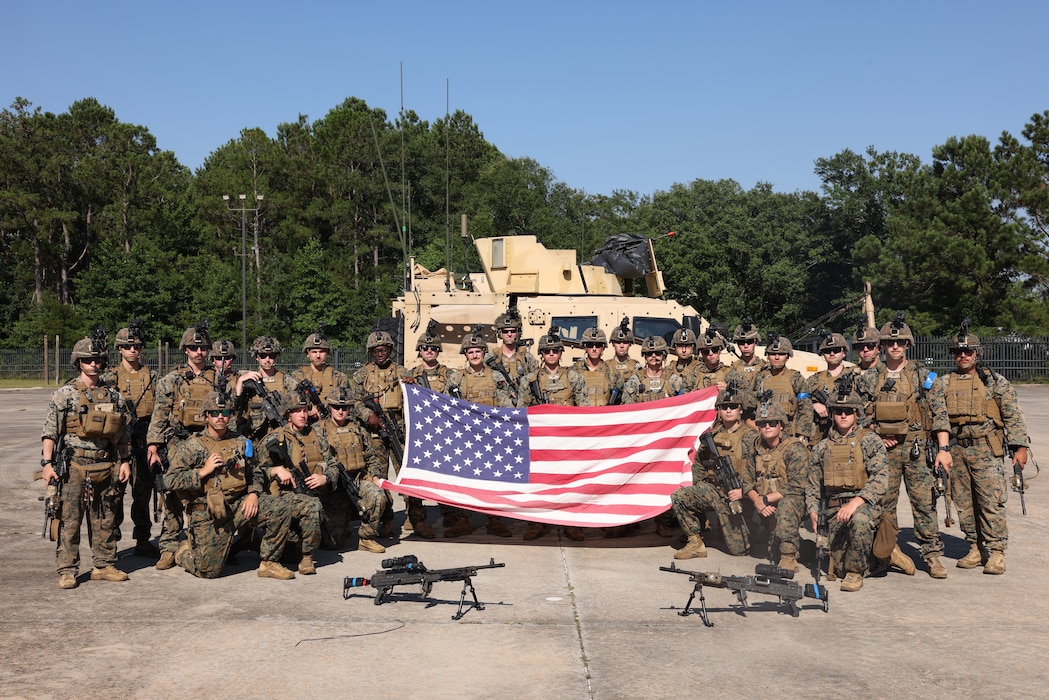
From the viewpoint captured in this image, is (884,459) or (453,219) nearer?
(884,459)

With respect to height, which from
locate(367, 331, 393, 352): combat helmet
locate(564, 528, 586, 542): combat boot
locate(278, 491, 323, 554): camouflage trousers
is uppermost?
locate(367, 331, 393, 352): combat helmet

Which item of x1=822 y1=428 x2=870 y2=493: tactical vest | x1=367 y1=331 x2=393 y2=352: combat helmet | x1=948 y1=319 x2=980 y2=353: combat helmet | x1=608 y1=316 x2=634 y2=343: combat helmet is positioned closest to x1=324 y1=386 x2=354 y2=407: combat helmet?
x1=367 y1=331 x2=393 y2=352: combat helmet

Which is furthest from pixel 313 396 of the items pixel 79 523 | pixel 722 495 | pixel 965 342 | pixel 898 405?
pixel 965 342

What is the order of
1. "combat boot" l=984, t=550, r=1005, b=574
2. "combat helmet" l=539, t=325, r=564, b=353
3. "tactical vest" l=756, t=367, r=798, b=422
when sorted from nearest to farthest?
"combat boot" l=984, t=550, r=1005, b=574
"tactical vest" l=756, t=367, r=798, b=422
"combat helmet" l=539, t=325, r=564, b=353

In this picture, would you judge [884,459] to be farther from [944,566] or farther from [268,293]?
[268,293]

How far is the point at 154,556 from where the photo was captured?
966 cm

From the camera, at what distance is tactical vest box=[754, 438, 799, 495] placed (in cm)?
920

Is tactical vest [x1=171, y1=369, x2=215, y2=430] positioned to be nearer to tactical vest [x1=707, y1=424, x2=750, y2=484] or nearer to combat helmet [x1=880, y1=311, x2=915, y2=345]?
tactical vest [x1=707, y1=424, x2=750, y2=484]

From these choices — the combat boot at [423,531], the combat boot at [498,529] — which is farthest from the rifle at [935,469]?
the combat boot at [423,531]

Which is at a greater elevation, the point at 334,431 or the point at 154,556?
the point at 334,431

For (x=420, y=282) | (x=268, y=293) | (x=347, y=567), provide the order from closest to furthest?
(x=347, y=567), (x=420, y=282), (x=268, y=293)

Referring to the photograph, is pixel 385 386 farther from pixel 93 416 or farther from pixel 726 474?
pixel 726 474

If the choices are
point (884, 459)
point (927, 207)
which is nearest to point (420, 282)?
point (884, 459)

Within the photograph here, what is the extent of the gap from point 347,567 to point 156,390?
2551 mm
